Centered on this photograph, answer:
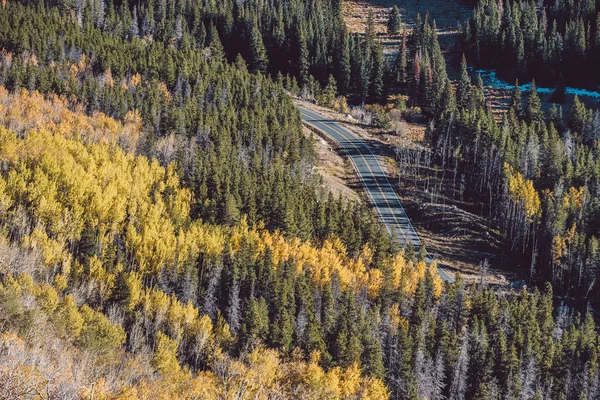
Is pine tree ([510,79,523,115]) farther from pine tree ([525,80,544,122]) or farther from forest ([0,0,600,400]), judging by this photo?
pine tree ([525,80,544,122])

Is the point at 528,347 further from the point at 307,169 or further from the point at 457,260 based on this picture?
the point at 307,169

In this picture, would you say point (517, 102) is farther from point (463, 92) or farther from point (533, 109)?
point (463, 92)

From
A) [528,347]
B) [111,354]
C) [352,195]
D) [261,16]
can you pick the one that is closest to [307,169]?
[352,195]

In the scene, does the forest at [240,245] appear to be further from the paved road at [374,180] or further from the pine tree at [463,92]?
the paved road at [374,180]

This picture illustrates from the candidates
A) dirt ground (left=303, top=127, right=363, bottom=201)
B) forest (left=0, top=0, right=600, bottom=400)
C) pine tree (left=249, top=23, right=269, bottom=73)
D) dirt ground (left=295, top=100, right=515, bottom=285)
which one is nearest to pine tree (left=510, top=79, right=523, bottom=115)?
forest (left=0, top=0, right=600, bottom=400)

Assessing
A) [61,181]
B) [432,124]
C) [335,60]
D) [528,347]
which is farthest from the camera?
[335,60]

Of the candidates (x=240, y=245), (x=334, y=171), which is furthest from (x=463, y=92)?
(x=240, y=245)
